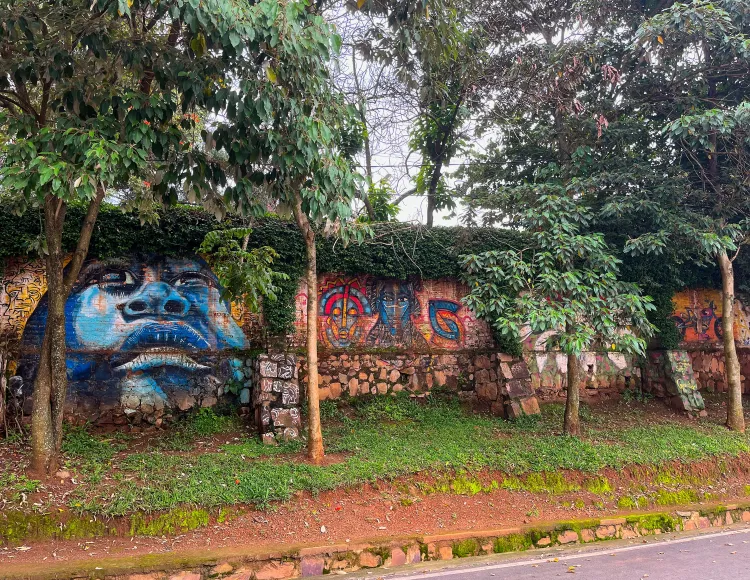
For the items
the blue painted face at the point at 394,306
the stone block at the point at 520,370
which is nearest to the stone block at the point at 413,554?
the stone block at the point at 520,370

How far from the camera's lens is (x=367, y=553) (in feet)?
19.2

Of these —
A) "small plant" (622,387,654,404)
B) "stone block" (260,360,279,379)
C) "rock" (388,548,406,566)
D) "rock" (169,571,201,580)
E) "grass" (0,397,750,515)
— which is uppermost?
"stone block" (260,360,279,379)

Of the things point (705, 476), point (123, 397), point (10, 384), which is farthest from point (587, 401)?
point (10, 384)

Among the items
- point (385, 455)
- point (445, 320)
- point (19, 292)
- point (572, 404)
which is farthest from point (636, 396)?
point (19, 292)

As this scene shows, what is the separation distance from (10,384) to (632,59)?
37.9 ft

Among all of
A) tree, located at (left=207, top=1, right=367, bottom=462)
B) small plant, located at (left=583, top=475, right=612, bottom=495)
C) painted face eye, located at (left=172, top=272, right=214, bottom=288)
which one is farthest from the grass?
tree, located at (left=207, top=1, right=367, bottom=462)

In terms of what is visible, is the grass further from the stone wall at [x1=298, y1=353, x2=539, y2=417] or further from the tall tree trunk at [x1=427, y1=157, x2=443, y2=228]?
the tall tree trunk at [x1=427, y1=157, x2=443, y2=228]

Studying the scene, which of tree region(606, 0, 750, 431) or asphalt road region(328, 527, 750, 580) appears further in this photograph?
tree region(606, 0, 750, 431)

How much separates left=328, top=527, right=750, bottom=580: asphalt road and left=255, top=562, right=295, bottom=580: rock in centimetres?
65

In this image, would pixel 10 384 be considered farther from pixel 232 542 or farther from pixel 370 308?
pixel 370 308

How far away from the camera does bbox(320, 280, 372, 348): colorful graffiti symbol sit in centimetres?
1041

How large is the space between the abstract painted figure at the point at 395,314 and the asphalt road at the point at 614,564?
5.06 meters

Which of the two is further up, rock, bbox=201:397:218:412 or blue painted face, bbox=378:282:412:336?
blue painted face, bbox=378:282:412:336

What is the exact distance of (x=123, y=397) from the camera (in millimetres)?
8797
